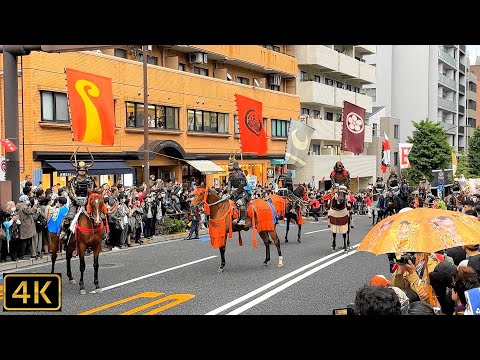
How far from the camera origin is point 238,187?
43.0 feet

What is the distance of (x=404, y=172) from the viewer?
80.0 feet

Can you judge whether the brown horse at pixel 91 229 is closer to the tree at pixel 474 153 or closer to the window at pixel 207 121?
the window at pixel 207 121

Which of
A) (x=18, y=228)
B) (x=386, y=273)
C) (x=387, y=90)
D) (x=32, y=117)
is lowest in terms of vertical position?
(x=386, y=273)

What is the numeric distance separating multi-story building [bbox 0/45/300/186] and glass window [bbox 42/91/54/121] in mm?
37

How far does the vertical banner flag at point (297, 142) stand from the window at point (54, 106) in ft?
30.1

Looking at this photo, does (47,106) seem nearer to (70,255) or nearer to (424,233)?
(70,255)

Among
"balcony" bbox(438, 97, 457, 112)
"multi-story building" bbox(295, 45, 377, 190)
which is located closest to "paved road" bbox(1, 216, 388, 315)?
"multi-story building" bbox(295, 45, 377, 190)

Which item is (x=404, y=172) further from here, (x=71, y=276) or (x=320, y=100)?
(x=71, y=276)

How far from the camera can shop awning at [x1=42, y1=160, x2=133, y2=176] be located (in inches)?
A: 796

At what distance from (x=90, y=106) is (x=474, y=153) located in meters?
42.7

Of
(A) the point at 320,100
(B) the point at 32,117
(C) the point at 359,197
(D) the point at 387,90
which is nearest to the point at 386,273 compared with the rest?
(C) the point at 359,197

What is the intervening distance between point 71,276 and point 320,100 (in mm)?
28716
